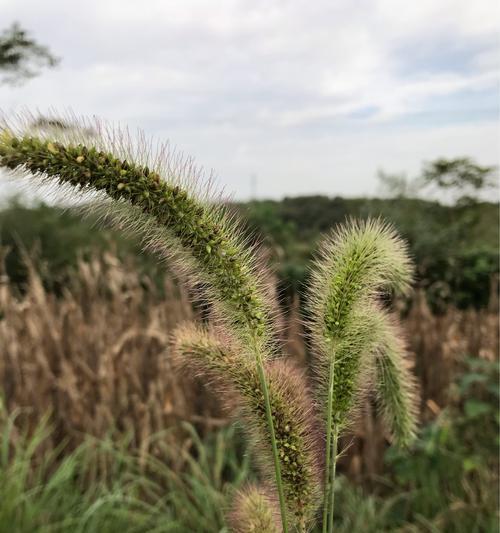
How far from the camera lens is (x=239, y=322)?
34.0 inches

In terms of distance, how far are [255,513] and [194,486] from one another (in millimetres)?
2455

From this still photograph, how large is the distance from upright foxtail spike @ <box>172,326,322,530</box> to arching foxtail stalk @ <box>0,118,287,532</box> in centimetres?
4

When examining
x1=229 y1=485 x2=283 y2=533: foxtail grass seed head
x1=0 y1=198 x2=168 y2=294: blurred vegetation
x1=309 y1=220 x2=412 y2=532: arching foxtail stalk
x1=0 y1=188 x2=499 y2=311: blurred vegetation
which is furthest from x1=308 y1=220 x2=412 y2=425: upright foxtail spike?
x1=0 y1=198 x2=168 y2=294: blurred vegetation

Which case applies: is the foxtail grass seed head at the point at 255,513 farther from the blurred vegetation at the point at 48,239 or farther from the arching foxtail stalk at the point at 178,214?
the blurred vegetation at the point at 48,239

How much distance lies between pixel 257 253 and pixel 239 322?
0.34ft

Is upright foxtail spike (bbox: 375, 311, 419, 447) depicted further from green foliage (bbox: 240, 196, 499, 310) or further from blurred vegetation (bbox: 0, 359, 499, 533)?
green foliage (bbox: 240, 196, 499, 310)

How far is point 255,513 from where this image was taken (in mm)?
983

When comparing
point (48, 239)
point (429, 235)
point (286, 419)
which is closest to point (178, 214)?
point (286, 419)

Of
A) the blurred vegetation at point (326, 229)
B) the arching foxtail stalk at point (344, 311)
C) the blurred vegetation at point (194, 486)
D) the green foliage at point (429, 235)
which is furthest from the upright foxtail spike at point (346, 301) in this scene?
the blurred vegetation at point (326, 229)

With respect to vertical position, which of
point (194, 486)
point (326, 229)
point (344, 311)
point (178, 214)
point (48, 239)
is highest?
point (326, 229)

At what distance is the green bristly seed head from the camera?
2.47 ft

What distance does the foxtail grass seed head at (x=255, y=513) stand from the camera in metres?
0.95

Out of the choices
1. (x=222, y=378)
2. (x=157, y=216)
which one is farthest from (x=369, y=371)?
(x=157, y=216)

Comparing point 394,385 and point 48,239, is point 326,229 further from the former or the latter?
point 394,385
